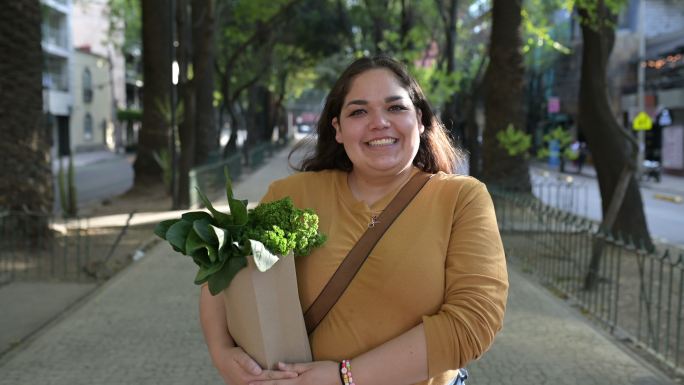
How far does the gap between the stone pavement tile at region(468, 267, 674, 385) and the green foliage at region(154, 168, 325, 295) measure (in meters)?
3.51

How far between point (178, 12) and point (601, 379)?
497 inches

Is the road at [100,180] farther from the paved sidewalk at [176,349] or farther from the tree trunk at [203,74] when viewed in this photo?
the paved sidewalk at [176,349]

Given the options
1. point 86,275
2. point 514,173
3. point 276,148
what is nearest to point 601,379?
point 86,275

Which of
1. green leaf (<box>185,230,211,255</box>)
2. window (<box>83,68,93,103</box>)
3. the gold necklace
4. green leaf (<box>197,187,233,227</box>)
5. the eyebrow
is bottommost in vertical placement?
green leaf (<box>185,230,211,255</box>)

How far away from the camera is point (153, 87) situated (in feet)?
61.5

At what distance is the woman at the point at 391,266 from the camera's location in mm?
2025

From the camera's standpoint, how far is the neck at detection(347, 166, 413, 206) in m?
2.30

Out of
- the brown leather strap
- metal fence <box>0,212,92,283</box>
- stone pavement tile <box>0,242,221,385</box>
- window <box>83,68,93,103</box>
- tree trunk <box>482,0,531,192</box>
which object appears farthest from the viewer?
window <box>83,68,93,103</box>

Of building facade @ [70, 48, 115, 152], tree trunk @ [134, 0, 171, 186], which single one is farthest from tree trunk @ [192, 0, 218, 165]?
building facade @ [70, 48, 115, 152]

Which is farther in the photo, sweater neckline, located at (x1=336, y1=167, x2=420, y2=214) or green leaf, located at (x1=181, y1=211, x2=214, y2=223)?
sweater neckline, located at (x1=336, y1=167, x2=420, y2=214)

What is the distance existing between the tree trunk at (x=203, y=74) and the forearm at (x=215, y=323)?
15887mm

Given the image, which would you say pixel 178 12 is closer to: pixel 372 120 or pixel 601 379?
pixel 601 379

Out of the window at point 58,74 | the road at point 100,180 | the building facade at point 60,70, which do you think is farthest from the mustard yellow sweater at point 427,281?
the window at point 58,74

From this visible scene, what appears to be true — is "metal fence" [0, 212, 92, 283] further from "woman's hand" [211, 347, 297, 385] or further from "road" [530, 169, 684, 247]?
"road" [530, 169, 684, 247]
